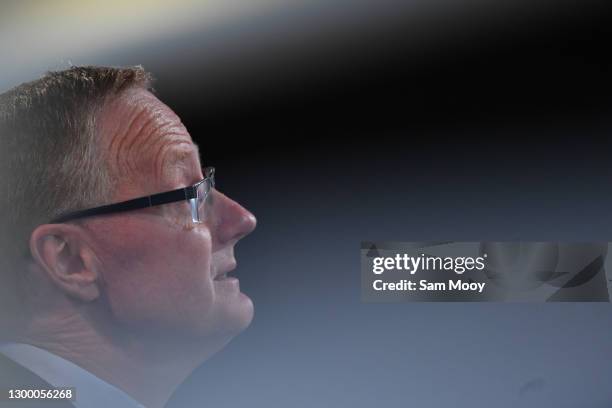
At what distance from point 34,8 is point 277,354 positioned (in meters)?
0.99

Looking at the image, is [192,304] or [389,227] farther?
[389,227]

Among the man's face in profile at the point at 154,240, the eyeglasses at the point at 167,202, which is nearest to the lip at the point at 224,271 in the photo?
the man's face in profile at the point at 154,240

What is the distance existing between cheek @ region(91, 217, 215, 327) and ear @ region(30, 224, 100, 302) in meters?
0.03

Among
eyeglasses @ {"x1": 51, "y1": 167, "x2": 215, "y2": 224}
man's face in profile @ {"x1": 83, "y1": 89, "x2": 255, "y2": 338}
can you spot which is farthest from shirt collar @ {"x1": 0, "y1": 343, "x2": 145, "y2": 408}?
eyeglasses @ {"x1": 51, "y1": 167, "x2": 215, "y2": 224}

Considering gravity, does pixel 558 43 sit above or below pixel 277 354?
above

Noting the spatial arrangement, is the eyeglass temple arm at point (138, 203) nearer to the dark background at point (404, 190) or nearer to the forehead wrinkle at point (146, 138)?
the forehead wrinkle at point (146, 138)

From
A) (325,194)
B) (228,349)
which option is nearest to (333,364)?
(228,349)

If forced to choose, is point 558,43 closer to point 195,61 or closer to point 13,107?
point 195,61

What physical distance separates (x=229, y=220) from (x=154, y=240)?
20 centimetres

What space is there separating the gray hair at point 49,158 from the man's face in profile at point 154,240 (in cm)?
3

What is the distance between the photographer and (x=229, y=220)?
1.71 metres

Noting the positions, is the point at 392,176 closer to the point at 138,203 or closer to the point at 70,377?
the point at 138,203

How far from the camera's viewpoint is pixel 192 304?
161cm

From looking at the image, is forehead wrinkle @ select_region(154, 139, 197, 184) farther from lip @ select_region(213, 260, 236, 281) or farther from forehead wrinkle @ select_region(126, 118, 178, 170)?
lip @ select_region(213, 260, 236, 281)
